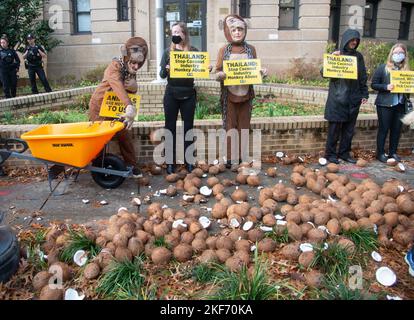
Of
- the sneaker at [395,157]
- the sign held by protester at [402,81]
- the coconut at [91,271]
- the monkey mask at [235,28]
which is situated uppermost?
A: the monkey mask at [235,28]

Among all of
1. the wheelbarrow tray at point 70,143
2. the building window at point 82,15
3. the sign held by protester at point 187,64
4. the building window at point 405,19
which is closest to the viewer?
the wheelbarrow tray at point 70,143

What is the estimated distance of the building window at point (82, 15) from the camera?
1531 cm

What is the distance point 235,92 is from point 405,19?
18.0 meters

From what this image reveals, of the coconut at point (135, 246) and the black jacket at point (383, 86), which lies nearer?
the coconut at point (135, 246)

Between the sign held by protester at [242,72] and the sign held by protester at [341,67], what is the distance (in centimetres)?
105

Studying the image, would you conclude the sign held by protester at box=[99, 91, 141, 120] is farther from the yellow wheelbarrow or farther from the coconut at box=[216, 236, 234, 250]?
the coconut at box=[216, 236, 234, 250]

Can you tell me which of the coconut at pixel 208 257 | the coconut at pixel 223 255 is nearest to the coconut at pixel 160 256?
the coconut at pixel 208 257

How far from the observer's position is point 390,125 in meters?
6.11

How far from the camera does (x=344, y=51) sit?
576 cm

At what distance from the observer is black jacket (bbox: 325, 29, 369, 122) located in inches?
227

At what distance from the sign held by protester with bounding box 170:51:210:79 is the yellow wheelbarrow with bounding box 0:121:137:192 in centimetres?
107

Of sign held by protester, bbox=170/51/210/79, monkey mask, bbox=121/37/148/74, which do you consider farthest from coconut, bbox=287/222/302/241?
monkey mask, bbox=121/37/148/74

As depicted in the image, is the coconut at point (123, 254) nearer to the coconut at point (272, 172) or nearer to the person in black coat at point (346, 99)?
the coconut at point (272, 172)

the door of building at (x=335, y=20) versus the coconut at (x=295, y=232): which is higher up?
the door of building at (x=335, y=20)
